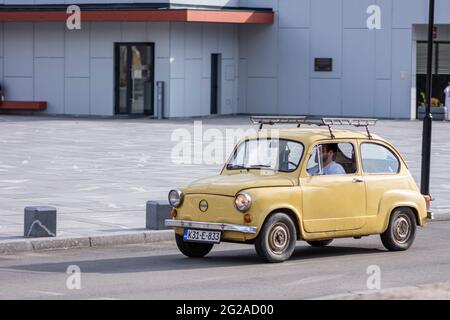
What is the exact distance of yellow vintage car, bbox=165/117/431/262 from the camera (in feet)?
41.7

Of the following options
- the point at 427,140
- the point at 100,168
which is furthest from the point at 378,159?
the point at 100,168

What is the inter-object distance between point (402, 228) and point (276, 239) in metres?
2.20

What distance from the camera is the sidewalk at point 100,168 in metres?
16.9

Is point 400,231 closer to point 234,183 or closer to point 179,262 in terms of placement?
point 234,183

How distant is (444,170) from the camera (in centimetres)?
2525

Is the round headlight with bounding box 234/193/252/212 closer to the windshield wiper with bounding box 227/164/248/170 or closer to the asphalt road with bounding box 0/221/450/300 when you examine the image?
the asphalt road with bounding box 0/221/450/300

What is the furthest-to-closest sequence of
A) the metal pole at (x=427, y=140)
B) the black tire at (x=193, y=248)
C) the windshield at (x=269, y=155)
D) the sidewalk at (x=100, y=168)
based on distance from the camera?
the metal pole at (x=427, y=140) < the sidewalk at (x=100, y=168) < the windshield at (x=269, y=155) < the black tire at (x=193, y=248)

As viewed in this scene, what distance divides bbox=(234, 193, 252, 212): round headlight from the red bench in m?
32.3

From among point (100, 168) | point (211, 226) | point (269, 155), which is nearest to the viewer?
point (211, 226)

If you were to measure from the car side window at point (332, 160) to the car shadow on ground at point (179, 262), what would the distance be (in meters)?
1.01

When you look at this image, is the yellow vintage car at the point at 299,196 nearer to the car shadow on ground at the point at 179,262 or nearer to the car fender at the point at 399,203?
the car fender at the point at 399,203

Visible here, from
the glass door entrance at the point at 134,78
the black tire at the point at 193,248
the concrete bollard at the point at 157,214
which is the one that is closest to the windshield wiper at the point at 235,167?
the black tire at the point at 193,248

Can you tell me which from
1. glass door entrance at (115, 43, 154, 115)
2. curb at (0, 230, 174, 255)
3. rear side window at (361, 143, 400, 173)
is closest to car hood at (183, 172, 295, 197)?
rear side window at (361, 143, 400, 173)

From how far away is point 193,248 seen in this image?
13.4 m
